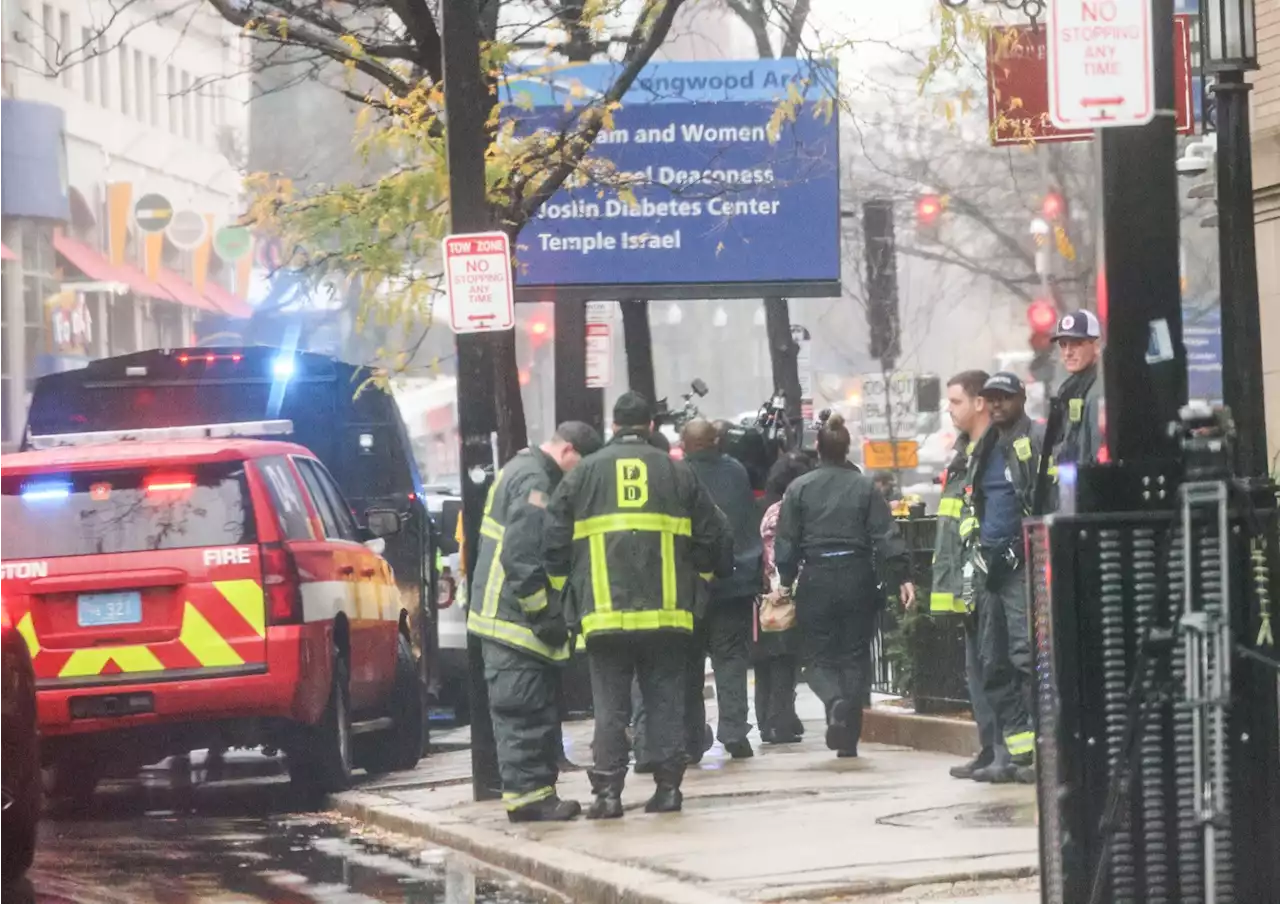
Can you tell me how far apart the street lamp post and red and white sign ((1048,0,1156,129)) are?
5135mm

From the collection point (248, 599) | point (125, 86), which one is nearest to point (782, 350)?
point (248, 599)

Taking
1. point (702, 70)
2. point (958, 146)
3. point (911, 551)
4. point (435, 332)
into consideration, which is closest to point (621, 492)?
point (911, 551)

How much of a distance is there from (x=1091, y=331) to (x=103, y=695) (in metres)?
4.97

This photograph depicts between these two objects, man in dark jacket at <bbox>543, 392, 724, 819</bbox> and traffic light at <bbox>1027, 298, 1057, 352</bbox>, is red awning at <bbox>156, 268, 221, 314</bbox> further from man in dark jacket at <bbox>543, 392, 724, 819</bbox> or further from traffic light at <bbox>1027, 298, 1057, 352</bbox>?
man in dark jacket at <bbox>543, 392, 724, 819</bbox>

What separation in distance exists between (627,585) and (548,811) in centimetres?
112

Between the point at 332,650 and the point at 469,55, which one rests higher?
the point at 469,55

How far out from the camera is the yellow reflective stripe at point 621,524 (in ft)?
37.7

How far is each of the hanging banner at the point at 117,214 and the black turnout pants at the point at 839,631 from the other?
153ft

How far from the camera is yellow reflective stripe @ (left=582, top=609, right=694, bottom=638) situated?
11.4 meters

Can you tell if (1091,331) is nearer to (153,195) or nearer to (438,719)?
(438,719)

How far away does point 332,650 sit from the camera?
1359 cm

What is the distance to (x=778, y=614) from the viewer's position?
14969 mm

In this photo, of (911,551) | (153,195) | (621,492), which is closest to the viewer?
(621,492)

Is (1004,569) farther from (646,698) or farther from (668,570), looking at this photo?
(646,698)
